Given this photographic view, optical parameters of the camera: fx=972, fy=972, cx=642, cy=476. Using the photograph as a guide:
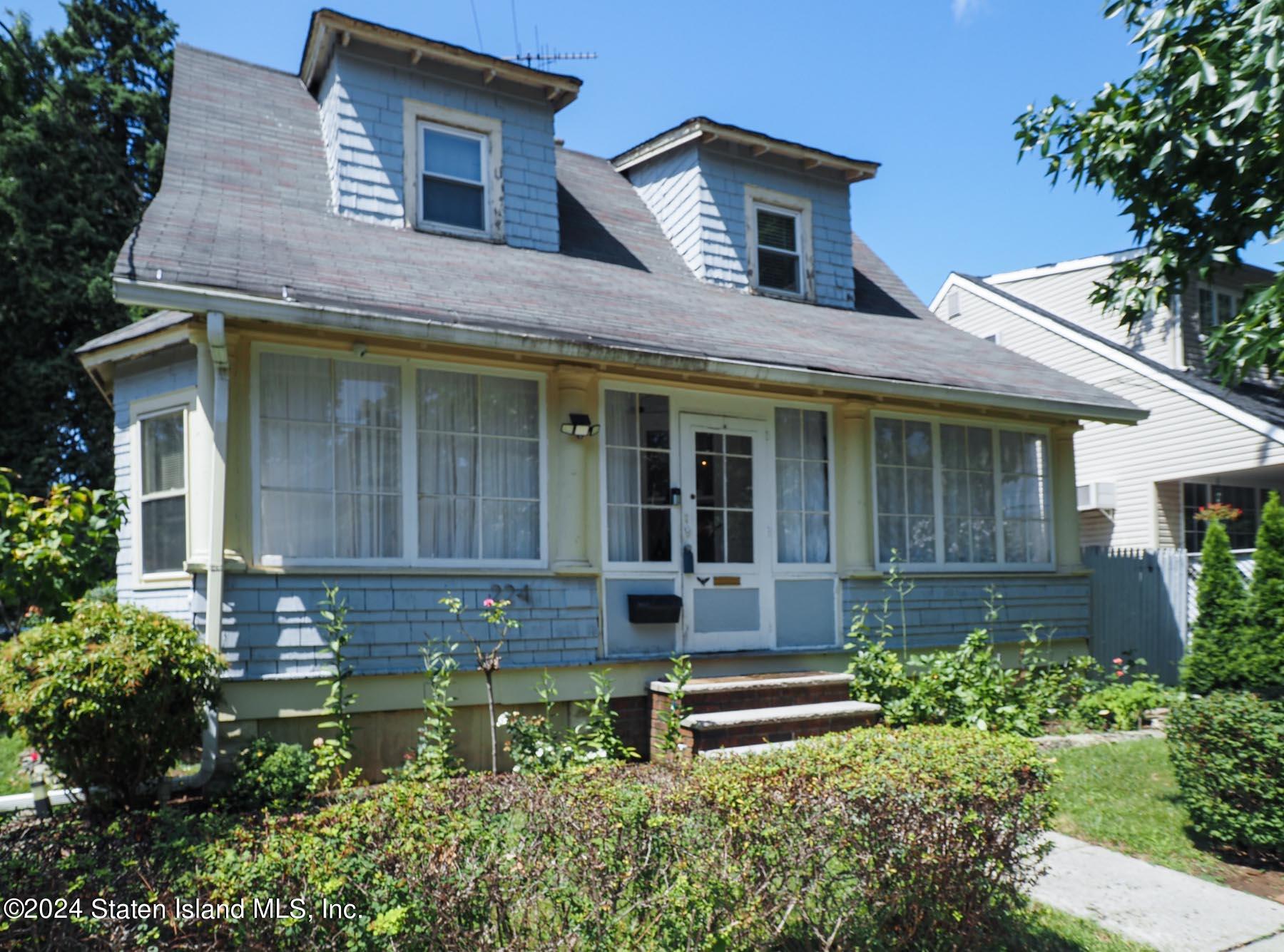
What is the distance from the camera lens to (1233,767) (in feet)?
18.5

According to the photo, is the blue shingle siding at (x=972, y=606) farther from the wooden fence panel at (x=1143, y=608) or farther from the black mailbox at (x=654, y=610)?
the black mailbox at (x=654, y=610)

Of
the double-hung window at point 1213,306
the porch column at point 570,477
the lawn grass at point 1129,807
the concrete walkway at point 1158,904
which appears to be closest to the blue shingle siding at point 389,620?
the porch column at point 570,477

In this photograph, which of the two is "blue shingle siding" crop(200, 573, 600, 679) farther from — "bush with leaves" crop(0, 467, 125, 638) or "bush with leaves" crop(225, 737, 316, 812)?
"bush with leaves" crop(0, 467, 125, 638)

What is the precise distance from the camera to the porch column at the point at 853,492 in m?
9.75

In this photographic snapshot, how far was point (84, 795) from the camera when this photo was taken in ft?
19.3

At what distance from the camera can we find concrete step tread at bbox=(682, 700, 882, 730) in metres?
7.34

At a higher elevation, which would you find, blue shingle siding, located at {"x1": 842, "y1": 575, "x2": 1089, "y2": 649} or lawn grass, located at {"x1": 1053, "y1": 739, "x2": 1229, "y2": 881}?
blue shingle siding, located at {"x1": 842, "y1": 575, "x2": 1089, "y2": 649}

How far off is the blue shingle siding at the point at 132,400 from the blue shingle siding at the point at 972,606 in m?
6.32

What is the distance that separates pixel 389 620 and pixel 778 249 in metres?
7.49

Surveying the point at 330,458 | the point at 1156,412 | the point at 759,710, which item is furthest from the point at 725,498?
the point at 1156,412

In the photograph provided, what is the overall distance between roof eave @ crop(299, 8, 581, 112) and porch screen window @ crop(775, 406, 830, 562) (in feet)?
15.0

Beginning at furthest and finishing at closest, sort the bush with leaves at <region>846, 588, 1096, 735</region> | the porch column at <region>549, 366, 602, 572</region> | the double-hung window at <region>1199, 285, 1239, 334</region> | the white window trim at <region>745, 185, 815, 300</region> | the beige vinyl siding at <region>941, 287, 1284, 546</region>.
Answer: the double-hung window at <region>1199, 285, 1239, 334</region> < the beige vinyl siding at <region>941, 287, 1284, 546</region> < the white window trim at <region>745, 185, 815, 300</region> < the bush with leaves at <region>846, 588, 1096, 735</region> < the porch column at <region>549, 366, 602, 572</region>

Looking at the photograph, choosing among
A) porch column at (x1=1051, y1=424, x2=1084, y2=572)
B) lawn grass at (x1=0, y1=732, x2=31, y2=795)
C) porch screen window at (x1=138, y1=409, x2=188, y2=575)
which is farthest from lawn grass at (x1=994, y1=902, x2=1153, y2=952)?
porch column at (x1=1051, y1=424, x2=1084, y2=572)

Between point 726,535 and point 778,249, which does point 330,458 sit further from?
point 778,249
